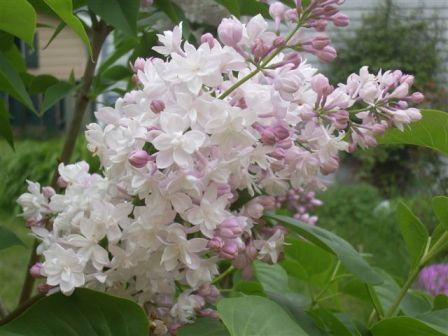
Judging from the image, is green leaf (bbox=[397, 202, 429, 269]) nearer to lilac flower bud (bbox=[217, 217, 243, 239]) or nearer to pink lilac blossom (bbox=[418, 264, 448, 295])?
lilac flower bud (bbox=[217, 217, 243, 239])

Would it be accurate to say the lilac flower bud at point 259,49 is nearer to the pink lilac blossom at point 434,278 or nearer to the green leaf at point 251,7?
the green leaf at point 251,7

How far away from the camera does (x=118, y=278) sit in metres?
0.76

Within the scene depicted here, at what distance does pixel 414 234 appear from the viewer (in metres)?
1.00

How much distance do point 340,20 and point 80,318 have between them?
401 mm

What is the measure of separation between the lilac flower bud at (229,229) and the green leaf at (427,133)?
0.26 metres

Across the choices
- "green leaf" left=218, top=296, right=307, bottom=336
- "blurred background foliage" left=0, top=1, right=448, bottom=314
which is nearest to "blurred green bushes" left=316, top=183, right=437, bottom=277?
"blurred background foliage" left=0, top=1, right=448, bottom=314

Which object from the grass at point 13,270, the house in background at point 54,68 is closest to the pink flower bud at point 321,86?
the grass at point 13,270

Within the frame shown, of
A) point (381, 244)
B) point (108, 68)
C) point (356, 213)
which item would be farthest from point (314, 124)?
point (356, 213)

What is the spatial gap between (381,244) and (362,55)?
3843 millimetres

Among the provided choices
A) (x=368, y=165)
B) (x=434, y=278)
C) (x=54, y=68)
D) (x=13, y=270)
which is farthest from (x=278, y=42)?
(x=54, y=68)

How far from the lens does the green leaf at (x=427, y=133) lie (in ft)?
2.86

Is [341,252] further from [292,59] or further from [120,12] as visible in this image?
[120,12]

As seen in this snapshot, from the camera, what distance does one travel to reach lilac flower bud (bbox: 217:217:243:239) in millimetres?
706

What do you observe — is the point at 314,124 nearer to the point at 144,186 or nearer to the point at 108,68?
the point at 144,186
